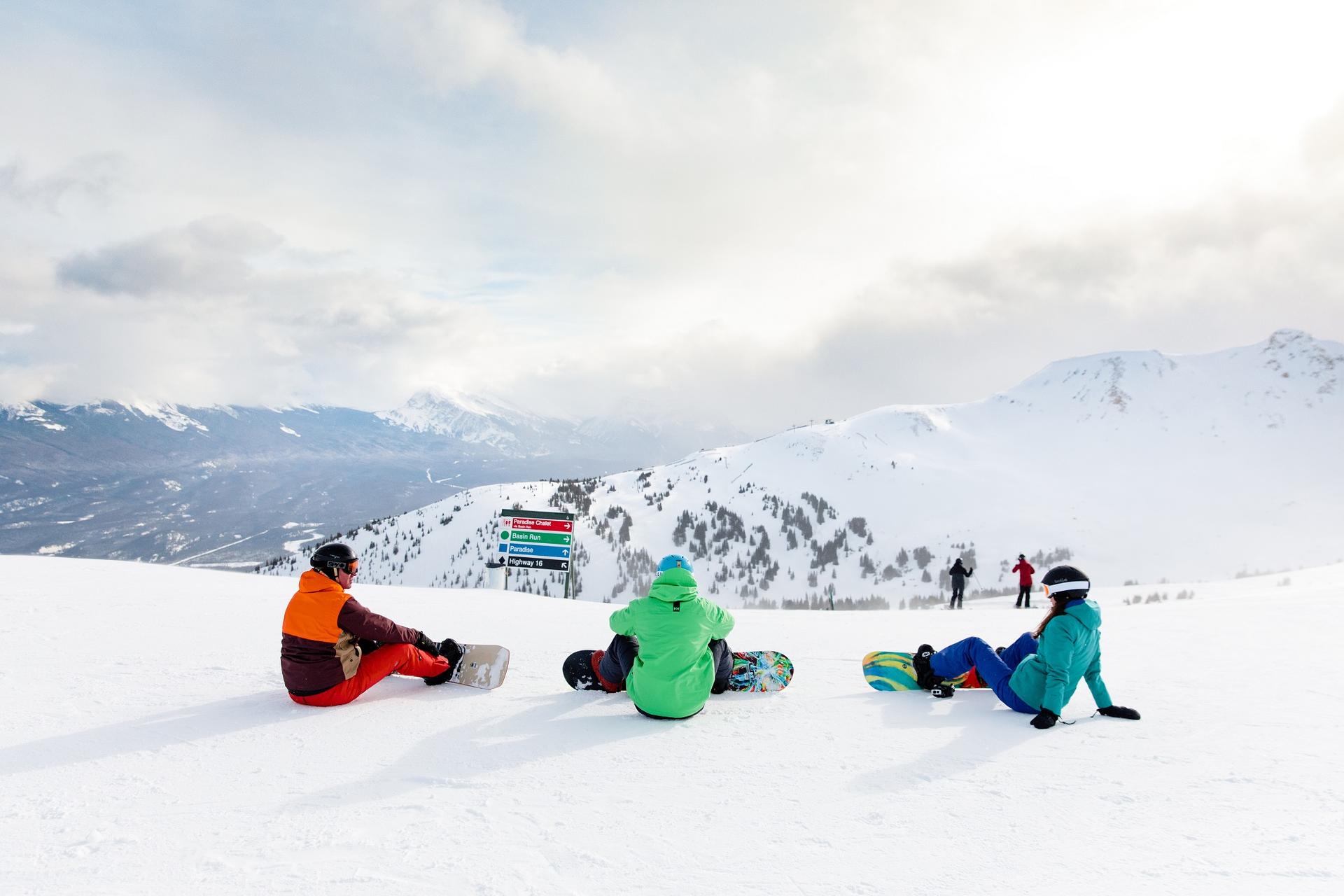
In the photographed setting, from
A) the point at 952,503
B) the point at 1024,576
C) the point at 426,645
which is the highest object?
the point at 952,503

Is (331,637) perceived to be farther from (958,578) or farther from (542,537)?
(958,578)

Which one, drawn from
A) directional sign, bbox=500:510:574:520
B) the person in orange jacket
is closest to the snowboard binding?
the person in orange jacket

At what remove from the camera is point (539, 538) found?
70.8ft

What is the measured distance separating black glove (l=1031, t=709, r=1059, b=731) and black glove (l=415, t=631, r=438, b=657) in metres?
5.37

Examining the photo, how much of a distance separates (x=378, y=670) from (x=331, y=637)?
545 millimetres

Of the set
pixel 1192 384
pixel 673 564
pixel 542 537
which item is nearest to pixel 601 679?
pixel 673 564

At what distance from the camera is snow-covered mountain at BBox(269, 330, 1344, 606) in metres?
82.1

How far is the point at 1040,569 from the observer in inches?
3031

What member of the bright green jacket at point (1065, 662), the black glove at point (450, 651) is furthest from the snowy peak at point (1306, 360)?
the black glove at point (450, 651)

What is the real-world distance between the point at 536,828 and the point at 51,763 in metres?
3.41

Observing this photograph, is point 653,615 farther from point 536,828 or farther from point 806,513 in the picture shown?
point 806,513

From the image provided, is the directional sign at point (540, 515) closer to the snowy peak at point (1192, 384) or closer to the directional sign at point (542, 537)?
the directional sign at point (542, 537)

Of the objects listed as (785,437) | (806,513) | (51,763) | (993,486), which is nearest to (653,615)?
(51,763)

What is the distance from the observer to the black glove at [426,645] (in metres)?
5.93
